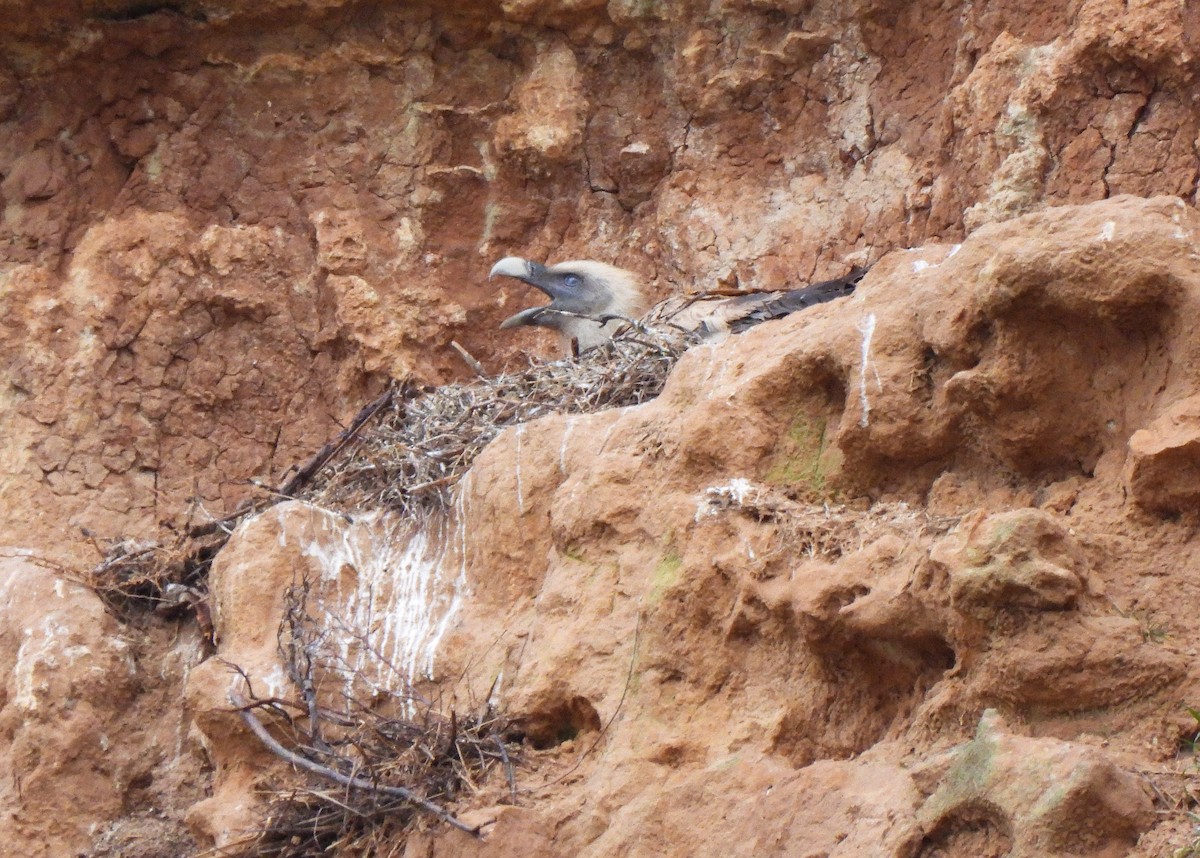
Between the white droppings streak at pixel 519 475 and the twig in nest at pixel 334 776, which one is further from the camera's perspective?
the white droppings streak at pixel 519 475

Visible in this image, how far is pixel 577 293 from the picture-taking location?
8766 millimetres

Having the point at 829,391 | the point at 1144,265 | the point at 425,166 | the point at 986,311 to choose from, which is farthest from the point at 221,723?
the point at 425,166

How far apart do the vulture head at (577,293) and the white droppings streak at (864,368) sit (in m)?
3.64

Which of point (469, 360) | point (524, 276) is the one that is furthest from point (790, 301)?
point (524, 276)

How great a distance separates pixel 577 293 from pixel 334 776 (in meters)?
4.07

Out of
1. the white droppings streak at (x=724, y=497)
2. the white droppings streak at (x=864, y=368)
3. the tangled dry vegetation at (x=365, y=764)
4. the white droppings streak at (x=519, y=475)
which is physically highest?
the white droppings streak at (x=864, y=368)

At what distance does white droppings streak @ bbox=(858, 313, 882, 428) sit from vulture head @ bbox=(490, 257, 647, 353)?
3639 millimetres

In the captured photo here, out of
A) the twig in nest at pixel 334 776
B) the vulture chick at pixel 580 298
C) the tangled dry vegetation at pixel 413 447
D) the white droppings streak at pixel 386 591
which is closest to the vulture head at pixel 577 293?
the vulture chick at pixel 580 298

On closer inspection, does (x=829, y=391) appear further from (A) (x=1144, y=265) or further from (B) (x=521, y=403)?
(B) (x=521, y=403)

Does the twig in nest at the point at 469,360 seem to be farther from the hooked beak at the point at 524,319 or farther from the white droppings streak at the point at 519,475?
the white droppings streak at the point at 519,475

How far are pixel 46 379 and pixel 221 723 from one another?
125 inches

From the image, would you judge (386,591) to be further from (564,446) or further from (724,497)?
(724,497)

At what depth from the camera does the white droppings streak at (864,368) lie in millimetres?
4879

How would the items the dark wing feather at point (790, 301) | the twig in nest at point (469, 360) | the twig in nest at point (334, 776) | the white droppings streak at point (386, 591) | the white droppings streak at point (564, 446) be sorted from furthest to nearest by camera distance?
Answer: 1. the twig in nest at point (469, 360)
2. the dark wing feather at point (790, 301)
3. the white droppings streak at point (386, 591)
4. the white droppings streak at point (564, 446)
5. the twig in nest at point (334, 776)
